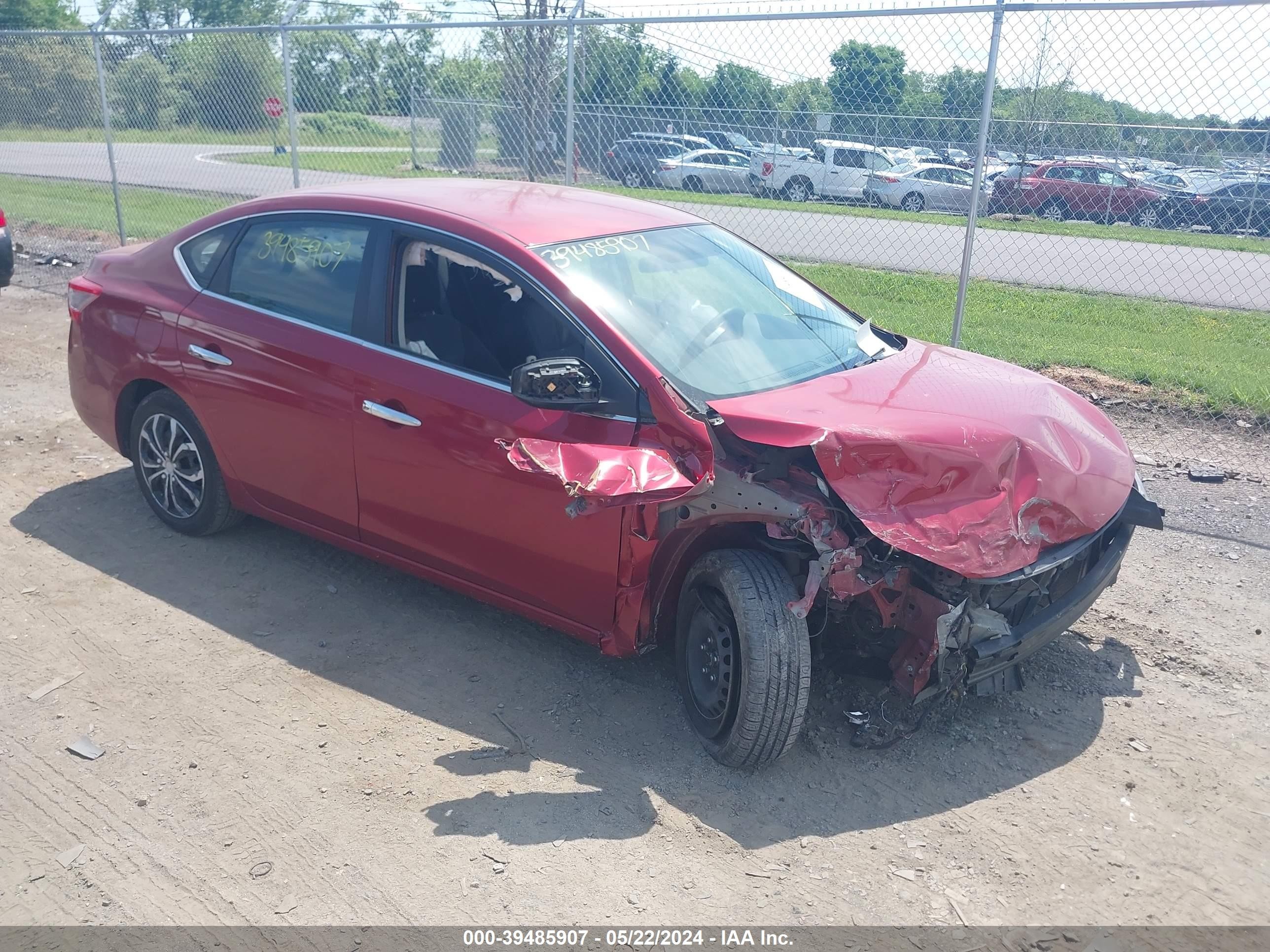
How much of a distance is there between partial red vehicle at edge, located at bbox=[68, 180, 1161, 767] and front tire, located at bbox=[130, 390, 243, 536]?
0.03m

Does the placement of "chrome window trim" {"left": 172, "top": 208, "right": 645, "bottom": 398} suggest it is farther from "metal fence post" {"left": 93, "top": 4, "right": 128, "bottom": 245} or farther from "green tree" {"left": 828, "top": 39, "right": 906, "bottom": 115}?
"metal fence post" {"left": 93, "top": 4, "right": 128, "bottom": 245}

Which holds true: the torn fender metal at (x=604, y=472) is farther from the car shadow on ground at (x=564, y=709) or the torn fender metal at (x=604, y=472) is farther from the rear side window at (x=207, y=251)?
the rear side window at (x=207, y=251)

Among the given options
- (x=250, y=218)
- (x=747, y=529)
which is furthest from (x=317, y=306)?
(x=747, y=529)

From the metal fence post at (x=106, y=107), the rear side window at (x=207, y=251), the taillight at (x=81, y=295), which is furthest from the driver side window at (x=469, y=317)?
the metal fence post at (x=106, y=107)

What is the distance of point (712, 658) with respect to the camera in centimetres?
375

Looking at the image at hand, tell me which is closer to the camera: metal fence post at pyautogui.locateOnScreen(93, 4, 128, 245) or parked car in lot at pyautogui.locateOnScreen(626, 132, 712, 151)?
parked car in lot at pyautogui.locateOnScreen(626, 132, 712, 151)

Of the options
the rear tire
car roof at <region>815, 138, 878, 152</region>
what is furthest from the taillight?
the rear tire

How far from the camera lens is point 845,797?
3.57 meters

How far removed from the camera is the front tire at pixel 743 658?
346 centimetres

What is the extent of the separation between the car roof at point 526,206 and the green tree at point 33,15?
147 feet

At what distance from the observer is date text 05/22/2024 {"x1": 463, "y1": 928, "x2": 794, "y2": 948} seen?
9.66 feet

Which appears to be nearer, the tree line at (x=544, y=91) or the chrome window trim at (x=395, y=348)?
the chrome window trim at (x=395, y=348)

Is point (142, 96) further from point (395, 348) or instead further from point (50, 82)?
A: point (395, 348)

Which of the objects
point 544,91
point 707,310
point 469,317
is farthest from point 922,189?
point 469,317
